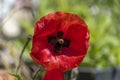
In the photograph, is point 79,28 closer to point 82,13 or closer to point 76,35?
point 76,35

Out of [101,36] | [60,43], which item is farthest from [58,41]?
[101,36]

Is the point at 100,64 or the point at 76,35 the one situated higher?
the point at 76,35

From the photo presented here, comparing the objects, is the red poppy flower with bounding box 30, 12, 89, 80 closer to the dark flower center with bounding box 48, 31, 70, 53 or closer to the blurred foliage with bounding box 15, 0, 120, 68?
the dark flower center with bounding box 48, 31, 70, 53

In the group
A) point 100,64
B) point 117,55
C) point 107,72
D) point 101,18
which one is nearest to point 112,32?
point 101,18

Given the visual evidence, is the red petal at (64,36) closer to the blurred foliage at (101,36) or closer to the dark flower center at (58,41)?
the dark flower center at (58,41)

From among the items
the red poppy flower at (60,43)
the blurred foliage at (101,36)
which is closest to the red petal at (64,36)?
the red poppy flower at (60,43)

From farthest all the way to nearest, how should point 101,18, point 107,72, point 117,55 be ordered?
point 101,18 → point 117,55 → point 107,72

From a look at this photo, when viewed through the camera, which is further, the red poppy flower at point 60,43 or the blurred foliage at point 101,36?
the blurred foliage at point 101,36

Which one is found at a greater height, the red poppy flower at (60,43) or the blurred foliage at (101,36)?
the red poppy flower at (60,43)

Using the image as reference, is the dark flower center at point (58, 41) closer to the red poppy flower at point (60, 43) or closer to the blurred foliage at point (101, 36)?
the red poppy flower at point (60, 43)
